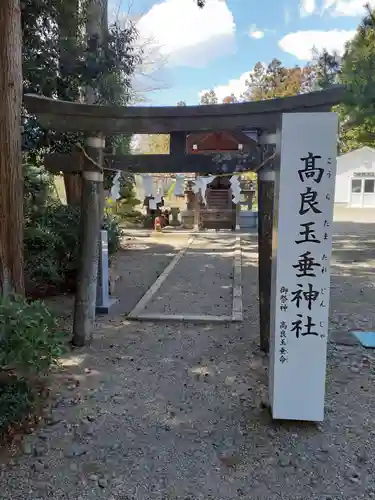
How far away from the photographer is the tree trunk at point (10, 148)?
13.7 feet

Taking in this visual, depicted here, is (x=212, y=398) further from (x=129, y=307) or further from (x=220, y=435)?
(x=129, y=307)

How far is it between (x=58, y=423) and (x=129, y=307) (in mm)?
2995

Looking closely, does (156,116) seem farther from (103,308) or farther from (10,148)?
(103,308)

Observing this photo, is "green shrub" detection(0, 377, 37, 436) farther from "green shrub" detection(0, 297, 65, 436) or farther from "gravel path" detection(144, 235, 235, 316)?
"gravel path" detection(144, 235, 235, 316)

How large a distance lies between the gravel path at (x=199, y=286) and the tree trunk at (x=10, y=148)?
204 centimetres

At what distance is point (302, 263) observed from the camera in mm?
2785

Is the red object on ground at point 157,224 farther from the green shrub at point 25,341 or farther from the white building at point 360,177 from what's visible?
the white building at point 360,177

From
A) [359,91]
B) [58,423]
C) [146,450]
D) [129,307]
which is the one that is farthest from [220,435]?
[359,91]

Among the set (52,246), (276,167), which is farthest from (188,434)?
(52,246)

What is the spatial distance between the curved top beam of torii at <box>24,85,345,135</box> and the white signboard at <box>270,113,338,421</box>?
109cm

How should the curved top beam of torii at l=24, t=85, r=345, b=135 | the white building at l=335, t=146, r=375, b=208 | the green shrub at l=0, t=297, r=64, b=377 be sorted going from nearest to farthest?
the green shrub at l=0, t=297, r=64, b=377 → the curved top beam of torii at l=24, t=85, r=345, b=135 → the white building at l=335, t=146, r=375, b=208

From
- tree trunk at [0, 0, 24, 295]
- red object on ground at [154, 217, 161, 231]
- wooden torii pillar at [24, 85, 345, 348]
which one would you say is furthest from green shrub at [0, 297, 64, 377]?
red object on ground at [154, 217, 161, 231]

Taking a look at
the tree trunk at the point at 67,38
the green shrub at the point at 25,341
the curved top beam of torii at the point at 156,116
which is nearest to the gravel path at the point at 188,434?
the green shrub at the point at 25,341

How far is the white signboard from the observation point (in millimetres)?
2688
